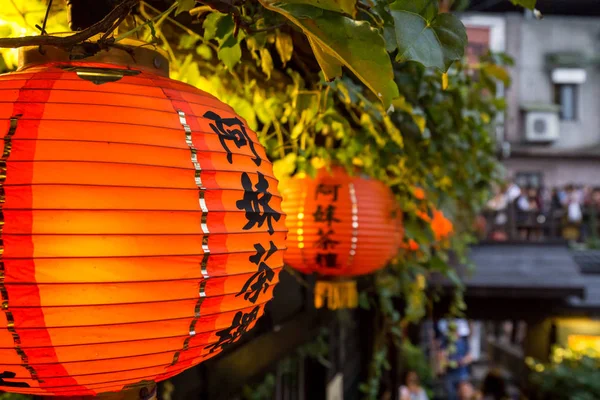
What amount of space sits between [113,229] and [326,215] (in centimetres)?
162

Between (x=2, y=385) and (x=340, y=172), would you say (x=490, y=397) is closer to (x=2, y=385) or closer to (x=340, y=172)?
(x=340, y=172)

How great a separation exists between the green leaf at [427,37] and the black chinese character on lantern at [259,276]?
0.41 metres

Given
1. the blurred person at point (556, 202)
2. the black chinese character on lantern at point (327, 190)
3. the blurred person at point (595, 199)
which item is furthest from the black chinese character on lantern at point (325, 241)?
the blurred person at point (595, 199)

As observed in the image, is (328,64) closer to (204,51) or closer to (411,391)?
(204,51)

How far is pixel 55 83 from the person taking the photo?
93 cm

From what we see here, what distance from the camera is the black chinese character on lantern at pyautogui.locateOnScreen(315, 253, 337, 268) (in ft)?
7.97

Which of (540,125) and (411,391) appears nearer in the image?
(411,391)

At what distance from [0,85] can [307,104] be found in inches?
50.9

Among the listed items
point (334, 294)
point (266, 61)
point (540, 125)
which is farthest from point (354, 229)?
point (540, 125)

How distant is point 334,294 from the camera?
9.15 ft

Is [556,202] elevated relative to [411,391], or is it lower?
elevated

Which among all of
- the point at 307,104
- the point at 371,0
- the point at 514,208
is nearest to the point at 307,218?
the point at 307,104

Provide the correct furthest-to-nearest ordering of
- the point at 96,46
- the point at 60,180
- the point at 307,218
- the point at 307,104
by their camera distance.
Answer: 1. the point at 307,218
2. the point at 307,104
3. the point at 96,46
4. the point at 60,180

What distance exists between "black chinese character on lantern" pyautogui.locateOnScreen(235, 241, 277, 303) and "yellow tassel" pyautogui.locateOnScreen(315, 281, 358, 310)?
1698 millimetres
